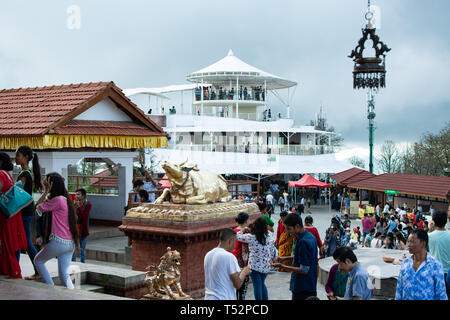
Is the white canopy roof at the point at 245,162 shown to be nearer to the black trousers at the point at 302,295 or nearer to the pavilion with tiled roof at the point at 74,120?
the pavilion with tiled roof at the point at 74,120

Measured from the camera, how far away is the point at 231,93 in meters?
46.7

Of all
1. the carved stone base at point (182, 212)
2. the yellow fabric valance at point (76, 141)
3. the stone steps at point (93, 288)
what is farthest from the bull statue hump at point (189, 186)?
the yellow fabric valance at point (76, 141)

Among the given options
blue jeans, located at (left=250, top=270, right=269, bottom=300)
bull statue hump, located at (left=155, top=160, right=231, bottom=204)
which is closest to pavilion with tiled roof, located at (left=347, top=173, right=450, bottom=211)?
bull statue hump, located at (left=155, top=160, right=231, bottom=204)

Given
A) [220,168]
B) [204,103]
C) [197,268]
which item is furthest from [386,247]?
[204,103]

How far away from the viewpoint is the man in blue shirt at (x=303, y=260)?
6.38m

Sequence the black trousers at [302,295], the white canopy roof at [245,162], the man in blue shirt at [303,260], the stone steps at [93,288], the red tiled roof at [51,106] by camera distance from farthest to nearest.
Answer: the white canopy roof at [245,162] < the red tiled roof at [51,106] < the stone steps at [93,288] < the black trousers at [302,295] < the man in blue shirt at [303,260]

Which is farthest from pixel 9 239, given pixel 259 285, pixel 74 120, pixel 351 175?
pixel 351 175

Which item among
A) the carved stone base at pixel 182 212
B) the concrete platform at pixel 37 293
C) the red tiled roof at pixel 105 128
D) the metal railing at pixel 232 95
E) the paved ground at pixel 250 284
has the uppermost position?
the metal railing at pixel 232 95

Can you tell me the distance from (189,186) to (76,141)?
12.8ft

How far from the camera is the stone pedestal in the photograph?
1015 centimetres

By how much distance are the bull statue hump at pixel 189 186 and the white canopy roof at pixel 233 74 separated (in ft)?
117

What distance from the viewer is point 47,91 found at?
15164 millimetres

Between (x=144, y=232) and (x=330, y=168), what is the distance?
34098 mm
